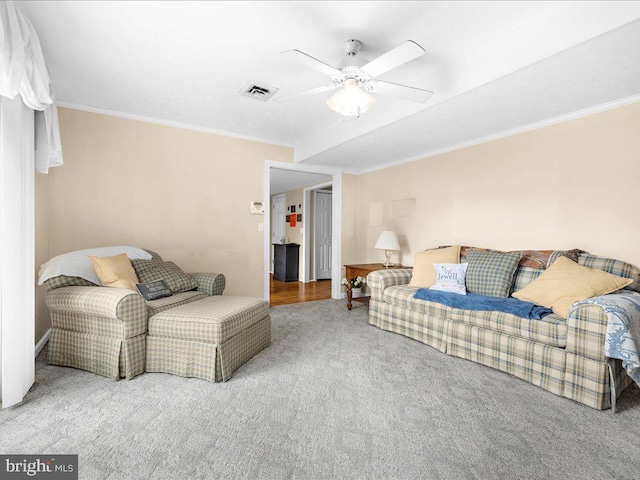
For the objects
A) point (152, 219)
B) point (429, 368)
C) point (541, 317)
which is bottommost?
point (429, 368)

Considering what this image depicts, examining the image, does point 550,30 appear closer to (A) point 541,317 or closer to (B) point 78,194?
(A) point 541,317

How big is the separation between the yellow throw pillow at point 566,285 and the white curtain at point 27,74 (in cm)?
340

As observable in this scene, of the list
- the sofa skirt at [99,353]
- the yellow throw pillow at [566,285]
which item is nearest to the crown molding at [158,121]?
the sofa skirt at [99,353]

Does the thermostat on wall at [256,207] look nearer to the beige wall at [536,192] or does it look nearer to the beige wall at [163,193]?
the beige wall at [163,193]

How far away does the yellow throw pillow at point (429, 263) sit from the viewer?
3443 millimetres

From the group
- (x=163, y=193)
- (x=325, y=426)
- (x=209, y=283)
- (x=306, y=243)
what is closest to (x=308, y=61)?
(x=325, y=426)

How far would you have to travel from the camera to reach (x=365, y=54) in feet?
7.44

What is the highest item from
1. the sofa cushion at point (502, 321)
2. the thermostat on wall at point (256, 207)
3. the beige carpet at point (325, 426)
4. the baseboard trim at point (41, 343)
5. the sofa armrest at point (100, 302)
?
the thermostat on wall at point (256, 207)

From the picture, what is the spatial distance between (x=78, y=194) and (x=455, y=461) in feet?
12.7

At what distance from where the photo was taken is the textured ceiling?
1814 millimetres

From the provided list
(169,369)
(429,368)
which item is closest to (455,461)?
(429,368)

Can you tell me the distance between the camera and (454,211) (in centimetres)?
387

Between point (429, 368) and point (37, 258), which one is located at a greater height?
point (37, 258)
